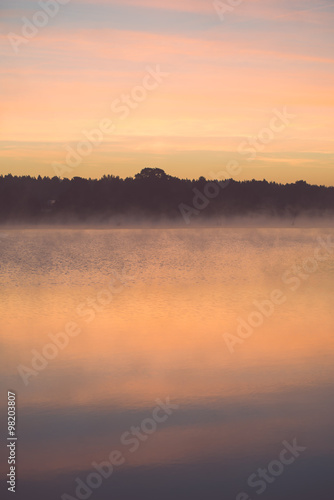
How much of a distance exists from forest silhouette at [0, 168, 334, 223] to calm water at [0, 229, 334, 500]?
12398 cm

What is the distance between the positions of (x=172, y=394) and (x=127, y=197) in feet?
451

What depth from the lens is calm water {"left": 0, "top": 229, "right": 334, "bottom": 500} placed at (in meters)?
7.09

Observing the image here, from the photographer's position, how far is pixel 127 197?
146 metres

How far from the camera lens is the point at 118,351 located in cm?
1334

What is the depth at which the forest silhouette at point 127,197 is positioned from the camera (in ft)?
470

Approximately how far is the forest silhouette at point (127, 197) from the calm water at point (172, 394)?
123981 millimetres

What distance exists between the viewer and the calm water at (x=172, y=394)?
7.09m

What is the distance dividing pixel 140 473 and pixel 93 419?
1.76 meters

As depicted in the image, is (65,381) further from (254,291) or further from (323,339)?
(254,291)

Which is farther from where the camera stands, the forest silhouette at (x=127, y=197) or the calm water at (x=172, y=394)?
the forest silhouette at (x=127, y=197)

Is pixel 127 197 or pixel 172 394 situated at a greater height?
pixel 127 197

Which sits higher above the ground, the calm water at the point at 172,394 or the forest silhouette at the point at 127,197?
the forest silhouette at the point at 127,197

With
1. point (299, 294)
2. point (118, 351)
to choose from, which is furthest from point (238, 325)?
point (299, 294)

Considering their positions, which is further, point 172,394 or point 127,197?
point 127,197
